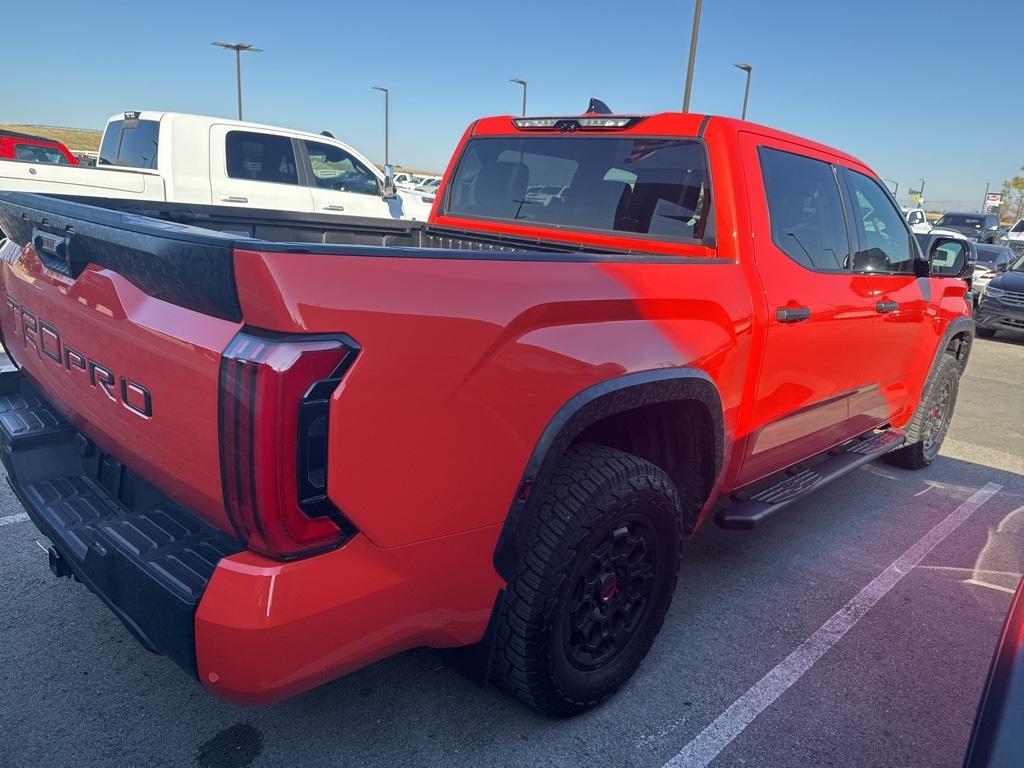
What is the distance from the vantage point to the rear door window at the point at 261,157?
8688 mm

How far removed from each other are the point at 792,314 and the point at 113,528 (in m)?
2.43

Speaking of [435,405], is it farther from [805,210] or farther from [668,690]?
[805,210]

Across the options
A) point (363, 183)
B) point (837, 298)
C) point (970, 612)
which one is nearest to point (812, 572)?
point (970, 612)

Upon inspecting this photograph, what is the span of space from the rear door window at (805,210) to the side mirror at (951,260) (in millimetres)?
1064

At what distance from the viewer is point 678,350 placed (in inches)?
95.3

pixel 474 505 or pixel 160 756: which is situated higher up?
pixel 474 505

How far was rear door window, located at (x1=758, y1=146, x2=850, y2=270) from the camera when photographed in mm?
3086

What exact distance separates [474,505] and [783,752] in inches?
53.8

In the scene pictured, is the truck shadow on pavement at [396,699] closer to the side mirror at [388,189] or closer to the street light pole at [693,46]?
the side mirror at [388,189]

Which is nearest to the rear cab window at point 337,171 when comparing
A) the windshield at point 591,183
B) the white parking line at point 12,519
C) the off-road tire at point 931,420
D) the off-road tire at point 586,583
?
the windshield at point 591,183

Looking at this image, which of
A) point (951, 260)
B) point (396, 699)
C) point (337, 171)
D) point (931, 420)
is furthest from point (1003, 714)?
point (337, 171)

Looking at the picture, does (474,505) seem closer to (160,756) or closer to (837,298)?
(160,756)

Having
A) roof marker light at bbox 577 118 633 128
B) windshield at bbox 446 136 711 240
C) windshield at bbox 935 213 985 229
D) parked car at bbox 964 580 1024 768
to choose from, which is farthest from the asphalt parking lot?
windshield at bbox 935 213 985 229

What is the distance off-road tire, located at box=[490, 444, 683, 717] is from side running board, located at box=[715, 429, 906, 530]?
47cm
